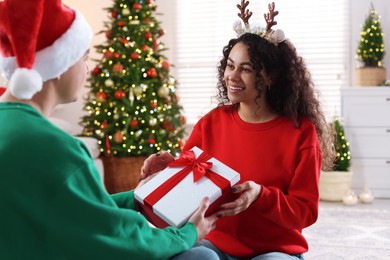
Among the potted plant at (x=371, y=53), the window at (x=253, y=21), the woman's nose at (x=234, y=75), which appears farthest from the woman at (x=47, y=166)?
the potted plant at (x=371, y=53)

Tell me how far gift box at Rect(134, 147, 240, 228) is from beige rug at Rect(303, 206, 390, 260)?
1.80 metres

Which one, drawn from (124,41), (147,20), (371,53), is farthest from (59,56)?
(371,53)

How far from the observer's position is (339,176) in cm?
471

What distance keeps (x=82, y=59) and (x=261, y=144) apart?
761 mm

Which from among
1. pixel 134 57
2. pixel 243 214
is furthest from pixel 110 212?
pixel 134 57

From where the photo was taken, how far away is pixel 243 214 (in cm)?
184

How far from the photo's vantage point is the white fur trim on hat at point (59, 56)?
1.25 metres

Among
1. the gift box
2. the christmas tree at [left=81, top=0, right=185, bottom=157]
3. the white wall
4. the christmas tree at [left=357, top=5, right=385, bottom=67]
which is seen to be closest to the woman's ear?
the gift box

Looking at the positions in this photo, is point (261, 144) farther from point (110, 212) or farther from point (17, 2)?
point (17, 2)

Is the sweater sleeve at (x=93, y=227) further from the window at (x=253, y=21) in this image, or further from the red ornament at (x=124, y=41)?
the window at (x=253, y=21)

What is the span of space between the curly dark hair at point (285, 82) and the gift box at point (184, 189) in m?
0.41

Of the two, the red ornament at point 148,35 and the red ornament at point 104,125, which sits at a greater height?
the red ornament at point 148,35

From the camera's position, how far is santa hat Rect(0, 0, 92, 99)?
46.8 inches

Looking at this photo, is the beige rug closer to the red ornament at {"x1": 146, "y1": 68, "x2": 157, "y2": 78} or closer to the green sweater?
the red ornament at {"x1": 146, "y1": 68, "x2": 157, "y2": 78}
